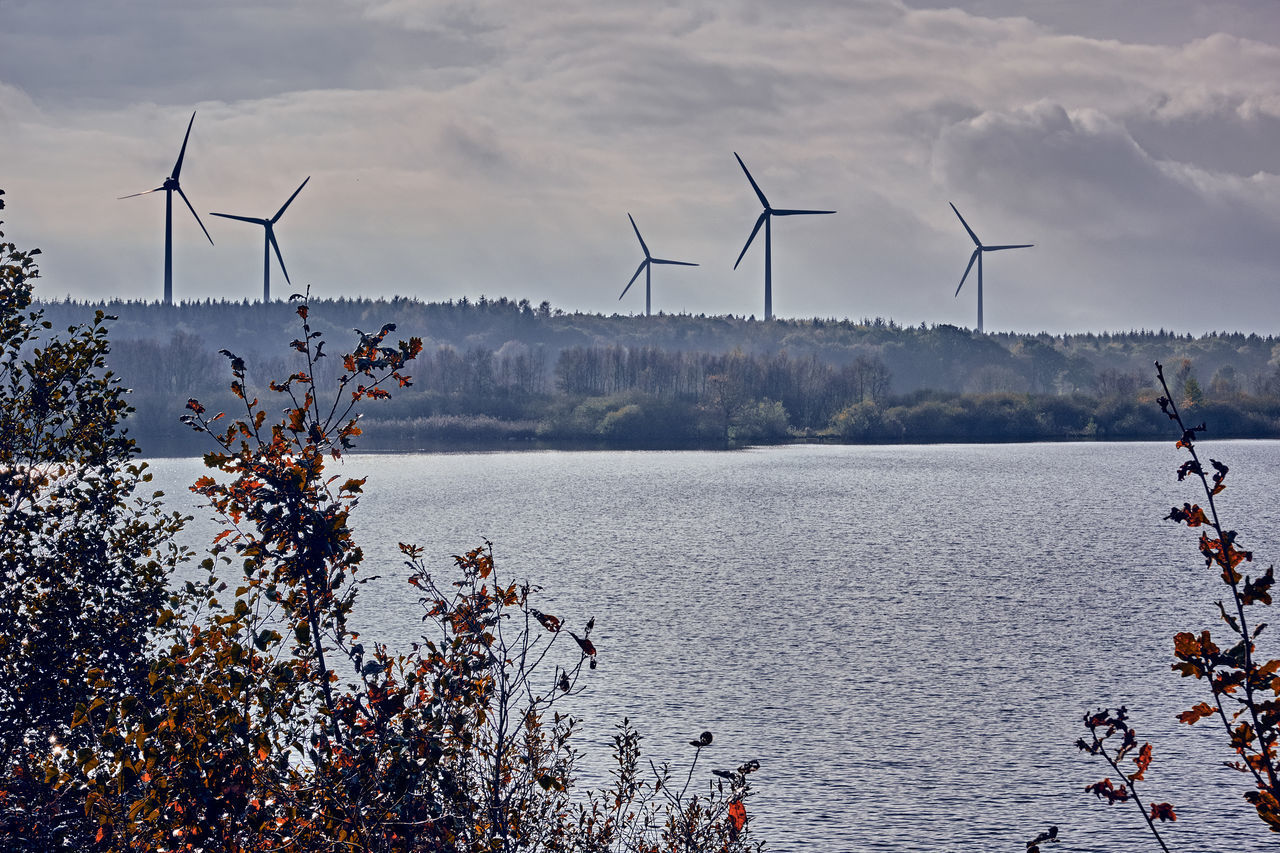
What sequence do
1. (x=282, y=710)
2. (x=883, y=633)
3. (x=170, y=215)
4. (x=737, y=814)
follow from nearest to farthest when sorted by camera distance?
1. (x=282, y=710)
2. (x=737, y=814)
3. (x=883, y=633)
4. (x=170, y=215)

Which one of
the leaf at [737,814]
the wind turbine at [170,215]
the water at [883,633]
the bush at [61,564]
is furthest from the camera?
the wind turbine at [170,215]

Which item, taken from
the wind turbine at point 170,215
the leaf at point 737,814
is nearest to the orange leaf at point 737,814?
the leaf at point 737,814

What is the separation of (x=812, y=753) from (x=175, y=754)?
11358 mm

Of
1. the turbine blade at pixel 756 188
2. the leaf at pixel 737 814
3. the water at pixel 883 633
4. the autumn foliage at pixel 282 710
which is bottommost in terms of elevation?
the water at pixel 883 633

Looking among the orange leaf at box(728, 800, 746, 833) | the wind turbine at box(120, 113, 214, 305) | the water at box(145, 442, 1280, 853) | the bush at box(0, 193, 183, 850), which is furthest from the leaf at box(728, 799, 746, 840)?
the wind turbine at box(120, 113, 214, 305)

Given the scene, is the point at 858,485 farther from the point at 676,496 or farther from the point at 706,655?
the point at 706,655

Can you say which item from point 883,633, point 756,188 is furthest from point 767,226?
point 883,633

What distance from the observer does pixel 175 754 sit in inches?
195

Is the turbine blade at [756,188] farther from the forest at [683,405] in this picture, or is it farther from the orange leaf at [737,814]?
the orange leaf at [737,814]

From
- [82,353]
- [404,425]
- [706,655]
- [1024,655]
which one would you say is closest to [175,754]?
[82,353]

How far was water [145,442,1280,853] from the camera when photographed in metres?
13.7

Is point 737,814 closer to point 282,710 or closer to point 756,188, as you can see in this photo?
point 282,710

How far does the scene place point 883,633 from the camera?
2292 cm

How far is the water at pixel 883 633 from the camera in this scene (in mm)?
13695
